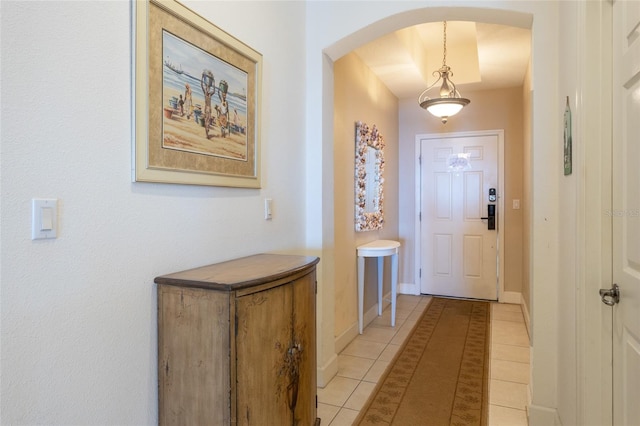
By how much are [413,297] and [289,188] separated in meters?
3.17

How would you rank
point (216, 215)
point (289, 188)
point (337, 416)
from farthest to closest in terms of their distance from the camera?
point (289, 188) < point (337, 416) < point (216, 215)

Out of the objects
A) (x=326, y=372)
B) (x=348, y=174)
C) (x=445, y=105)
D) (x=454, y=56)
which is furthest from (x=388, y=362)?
(x=454, y=56)

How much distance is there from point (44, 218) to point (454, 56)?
454cm

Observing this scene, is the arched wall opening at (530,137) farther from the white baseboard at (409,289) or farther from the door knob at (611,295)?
the white baseboard at (409,289)

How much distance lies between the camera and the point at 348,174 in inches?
135

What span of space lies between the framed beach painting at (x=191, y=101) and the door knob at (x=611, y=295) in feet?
5.18

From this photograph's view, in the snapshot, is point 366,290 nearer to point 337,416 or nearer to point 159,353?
point 337,416

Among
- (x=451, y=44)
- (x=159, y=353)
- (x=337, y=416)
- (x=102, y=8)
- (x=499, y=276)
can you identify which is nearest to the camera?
(x=102, y=8)

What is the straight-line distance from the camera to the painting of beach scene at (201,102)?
57.6 inches

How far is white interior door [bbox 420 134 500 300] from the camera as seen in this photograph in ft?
15.3

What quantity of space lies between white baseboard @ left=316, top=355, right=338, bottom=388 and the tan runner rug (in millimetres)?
325

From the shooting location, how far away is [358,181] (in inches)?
142

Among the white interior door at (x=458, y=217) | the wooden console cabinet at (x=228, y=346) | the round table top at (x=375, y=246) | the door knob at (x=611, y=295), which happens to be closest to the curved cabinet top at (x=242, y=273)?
the wooden console cabinet at (x=228, y=346)

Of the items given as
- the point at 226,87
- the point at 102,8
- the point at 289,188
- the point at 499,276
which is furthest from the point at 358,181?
the point at 102,8
